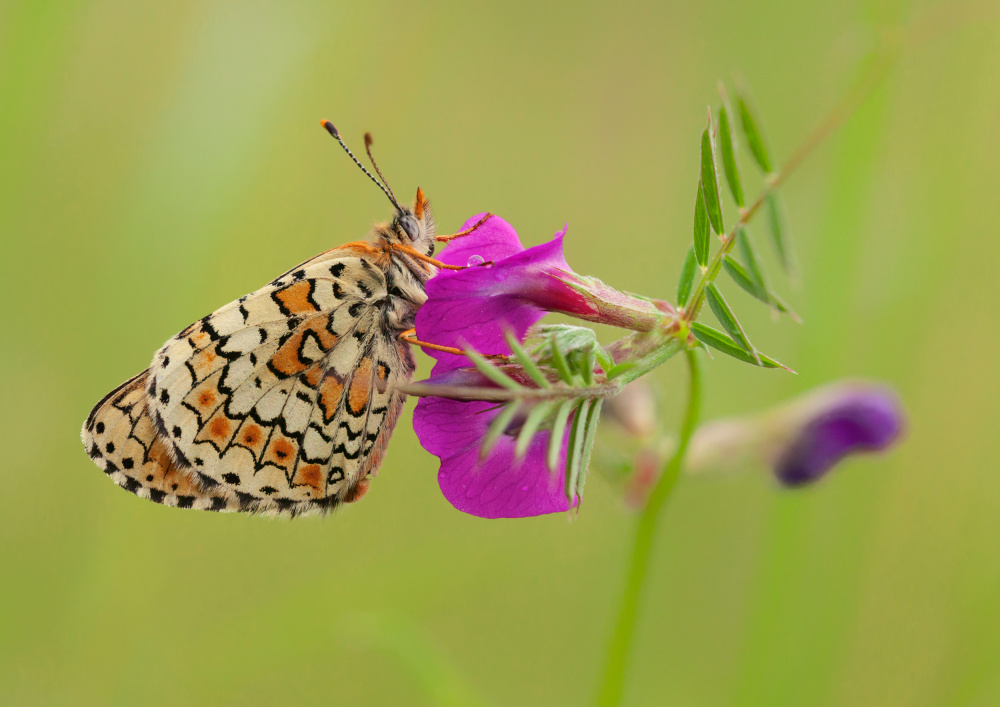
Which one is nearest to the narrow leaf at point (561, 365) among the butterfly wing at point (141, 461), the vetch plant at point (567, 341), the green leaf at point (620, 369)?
the vetch plant at point (567, 341)

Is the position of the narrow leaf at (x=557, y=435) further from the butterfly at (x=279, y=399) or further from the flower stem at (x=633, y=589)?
the butterfly at (x=279, y=399)

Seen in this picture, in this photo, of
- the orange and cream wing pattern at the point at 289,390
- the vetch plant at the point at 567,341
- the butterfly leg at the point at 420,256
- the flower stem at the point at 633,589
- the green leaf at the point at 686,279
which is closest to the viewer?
the vetch plant at the point at 567,341

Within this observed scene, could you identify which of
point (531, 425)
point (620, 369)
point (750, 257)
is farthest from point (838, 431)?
point (531, 425)

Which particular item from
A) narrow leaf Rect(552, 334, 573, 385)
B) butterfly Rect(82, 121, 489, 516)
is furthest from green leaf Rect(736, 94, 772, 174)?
butterfly Rect(82, 121, 489, 516)

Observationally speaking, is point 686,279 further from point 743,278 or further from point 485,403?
point 485,403

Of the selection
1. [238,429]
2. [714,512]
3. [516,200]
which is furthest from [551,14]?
[238,429]

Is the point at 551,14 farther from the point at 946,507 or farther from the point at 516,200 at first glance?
the point at 946,507
